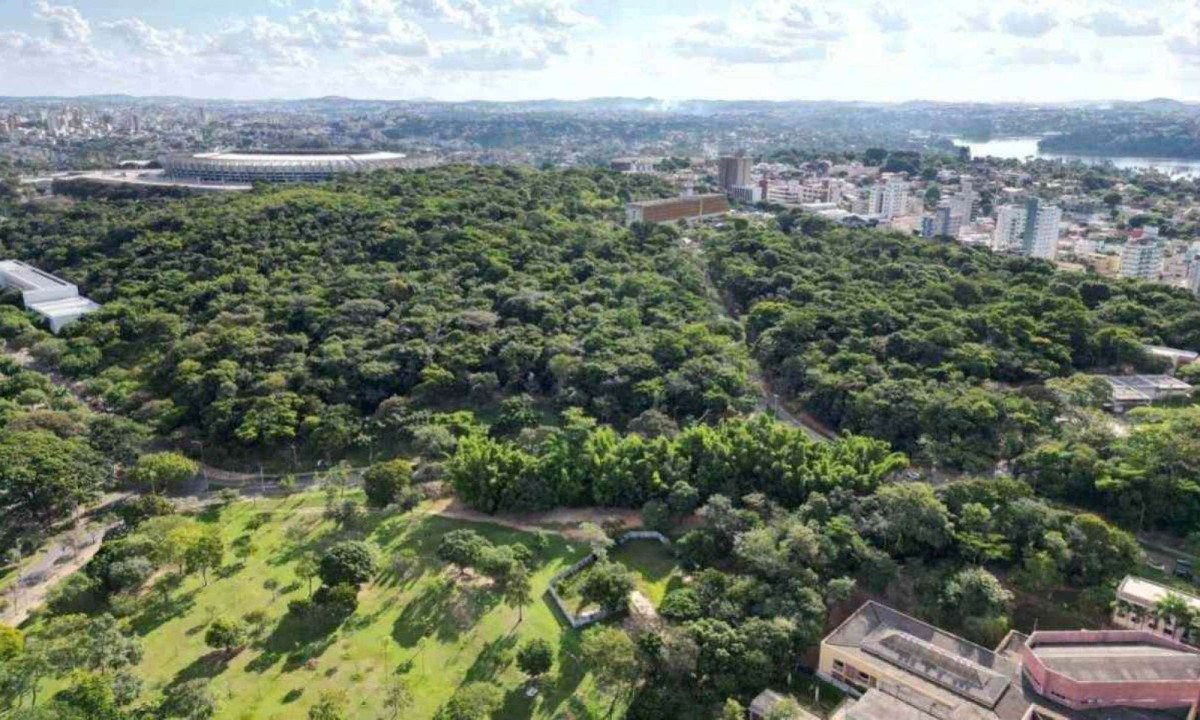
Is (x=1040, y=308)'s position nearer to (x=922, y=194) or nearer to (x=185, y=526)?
(x=185, y=526)

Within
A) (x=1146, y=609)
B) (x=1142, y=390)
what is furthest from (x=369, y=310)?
(x=1142, y=390)

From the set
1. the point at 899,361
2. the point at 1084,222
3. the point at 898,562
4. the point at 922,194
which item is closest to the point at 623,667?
the point at 898,562

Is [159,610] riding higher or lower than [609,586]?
lower

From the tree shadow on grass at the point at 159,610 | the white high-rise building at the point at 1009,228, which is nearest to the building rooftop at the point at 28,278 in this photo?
the tree shadow on grass at the point at 159,610

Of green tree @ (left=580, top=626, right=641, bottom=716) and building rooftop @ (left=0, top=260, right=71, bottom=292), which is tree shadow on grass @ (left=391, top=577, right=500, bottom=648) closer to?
green tree @ (left=580, top=626, right=641, bottom=716)

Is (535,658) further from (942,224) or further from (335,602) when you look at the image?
(942,224)

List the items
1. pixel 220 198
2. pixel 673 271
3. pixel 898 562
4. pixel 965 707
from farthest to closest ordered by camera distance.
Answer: pixel 220 198
pixel 673 271
pixel 898 562
pixel 965 707
